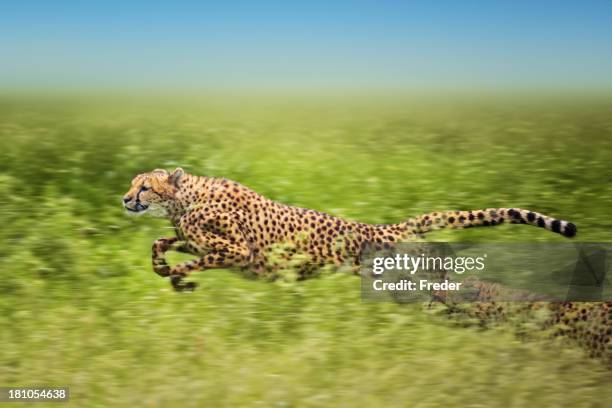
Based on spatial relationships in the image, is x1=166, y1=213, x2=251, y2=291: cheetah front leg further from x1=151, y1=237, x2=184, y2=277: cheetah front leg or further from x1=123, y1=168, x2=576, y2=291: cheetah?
x1=151, y1=237, x2=184, y2=277: cheetah front leg

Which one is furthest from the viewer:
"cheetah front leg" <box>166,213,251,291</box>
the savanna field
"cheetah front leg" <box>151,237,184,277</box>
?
"cheetah front leg" <box>151,237,184,277</box>

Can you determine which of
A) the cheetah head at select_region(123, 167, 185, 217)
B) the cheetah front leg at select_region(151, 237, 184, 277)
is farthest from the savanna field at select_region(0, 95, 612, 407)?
the cheetah head at select_region(123, 167, 185, 217)

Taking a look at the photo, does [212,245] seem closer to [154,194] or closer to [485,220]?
[154,194]

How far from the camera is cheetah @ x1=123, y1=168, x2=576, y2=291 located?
333 inches

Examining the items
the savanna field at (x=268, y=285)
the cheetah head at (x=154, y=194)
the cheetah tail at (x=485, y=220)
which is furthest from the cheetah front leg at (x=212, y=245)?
the cheetah tail at (x=485, y=220)

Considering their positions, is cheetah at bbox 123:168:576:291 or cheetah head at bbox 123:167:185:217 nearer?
cheetah at bbox 123:168:576:291

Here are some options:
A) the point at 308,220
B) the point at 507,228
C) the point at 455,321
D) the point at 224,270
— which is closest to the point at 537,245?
the point at 507,228

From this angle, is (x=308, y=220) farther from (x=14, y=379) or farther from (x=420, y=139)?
(x=420, y=139)

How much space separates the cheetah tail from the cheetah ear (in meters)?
1.72

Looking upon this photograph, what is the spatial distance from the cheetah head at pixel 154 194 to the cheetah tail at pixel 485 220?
176 cm

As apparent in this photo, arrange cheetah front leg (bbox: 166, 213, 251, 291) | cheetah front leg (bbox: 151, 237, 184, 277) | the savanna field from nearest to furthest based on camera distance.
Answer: the savanna field
cheetah front leg (bbox: 166, 213, 251, 291)
cheetah front leg (bbox: 151, 237, 184, 277)

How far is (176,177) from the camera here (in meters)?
8.64

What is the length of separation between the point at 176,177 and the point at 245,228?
0.65 meters

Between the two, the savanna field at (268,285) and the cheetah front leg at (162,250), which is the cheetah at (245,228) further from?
the savanna field at (268,285)
